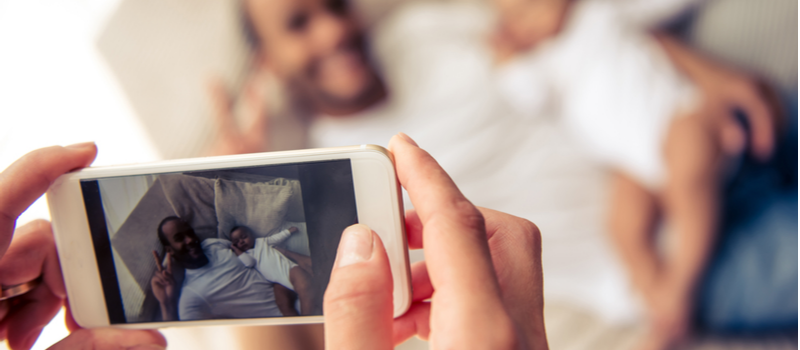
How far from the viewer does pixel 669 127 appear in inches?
25.7

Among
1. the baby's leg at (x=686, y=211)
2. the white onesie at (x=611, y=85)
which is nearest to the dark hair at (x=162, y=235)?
the white onesie at (x=611, y=85)

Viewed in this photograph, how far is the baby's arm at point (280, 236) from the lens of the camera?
1.06 feet

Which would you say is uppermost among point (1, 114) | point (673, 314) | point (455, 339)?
point (1, 114)

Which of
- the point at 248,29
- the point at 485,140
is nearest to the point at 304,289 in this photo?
the point at 485,140

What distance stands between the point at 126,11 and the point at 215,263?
0.71 meters

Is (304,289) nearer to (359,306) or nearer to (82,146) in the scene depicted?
(359,306)

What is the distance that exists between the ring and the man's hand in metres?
0.14

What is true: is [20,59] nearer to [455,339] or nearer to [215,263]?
[215,263]

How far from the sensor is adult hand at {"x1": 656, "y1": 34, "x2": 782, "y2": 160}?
2.10 feet

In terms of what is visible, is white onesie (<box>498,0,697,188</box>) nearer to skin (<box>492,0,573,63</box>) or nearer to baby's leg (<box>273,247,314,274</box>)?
skin (<box>492,0,573,63</box>)

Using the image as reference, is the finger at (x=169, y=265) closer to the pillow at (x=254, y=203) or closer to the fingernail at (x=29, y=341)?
the pillow at (x=254, y=203)

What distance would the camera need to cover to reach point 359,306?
0.25m

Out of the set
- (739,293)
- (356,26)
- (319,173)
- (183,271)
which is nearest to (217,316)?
(183,271)

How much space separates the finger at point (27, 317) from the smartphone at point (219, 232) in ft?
0.17
